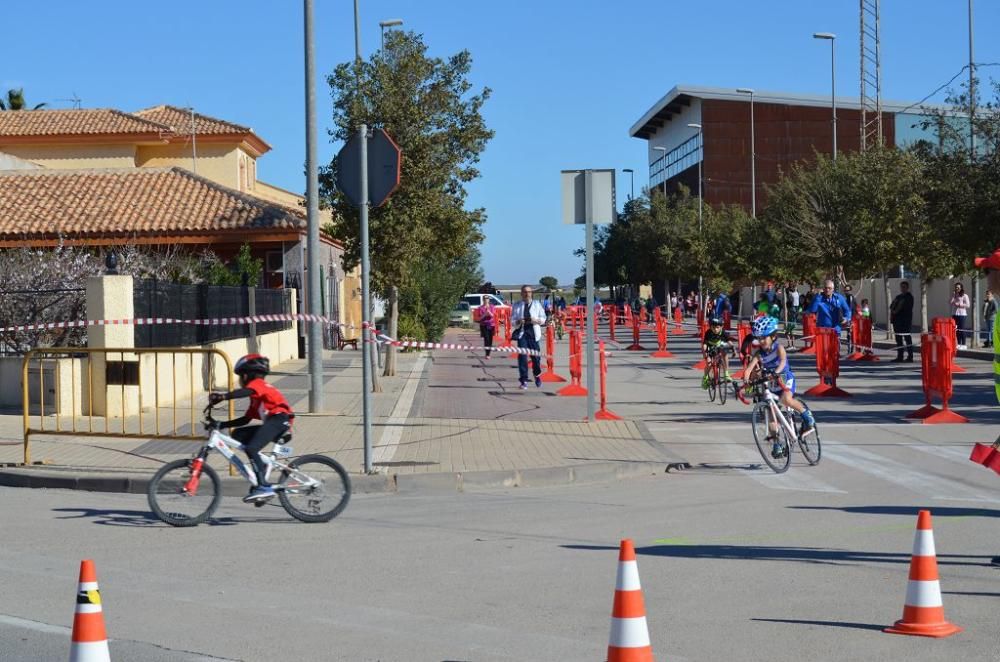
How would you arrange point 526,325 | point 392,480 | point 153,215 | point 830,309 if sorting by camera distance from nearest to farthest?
point 392,480, point 526,325, point 830,309, point 153,215

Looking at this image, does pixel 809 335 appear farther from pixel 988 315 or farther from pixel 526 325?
pixel 526 325

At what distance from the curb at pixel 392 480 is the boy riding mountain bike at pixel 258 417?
1553 millimetres

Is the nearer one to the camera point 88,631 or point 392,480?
point 88,631

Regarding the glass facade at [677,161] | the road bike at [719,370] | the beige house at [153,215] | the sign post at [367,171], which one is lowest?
the road bike at [719,370]

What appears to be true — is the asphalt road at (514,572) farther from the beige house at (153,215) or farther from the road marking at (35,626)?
the beige house at (153,215)

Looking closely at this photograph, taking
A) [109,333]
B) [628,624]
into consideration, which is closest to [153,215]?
[109,333]

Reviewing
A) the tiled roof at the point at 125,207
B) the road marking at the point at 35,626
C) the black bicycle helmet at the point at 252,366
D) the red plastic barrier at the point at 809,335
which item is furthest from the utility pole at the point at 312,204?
the red plastic barrier at the point at 809,335

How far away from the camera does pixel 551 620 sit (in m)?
6.87

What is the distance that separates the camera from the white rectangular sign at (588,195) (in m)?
15.8

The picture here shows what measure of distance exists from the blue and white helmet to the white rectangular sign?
95.0 inches

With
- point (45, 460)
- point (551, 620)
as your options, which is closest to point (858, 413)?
point (45, 460)

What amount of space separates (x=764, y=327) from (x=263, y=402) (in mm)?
6414

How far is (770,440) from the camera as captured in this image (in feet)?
42.9

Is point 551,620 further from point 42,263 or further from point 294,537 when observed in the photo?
point 42,263
